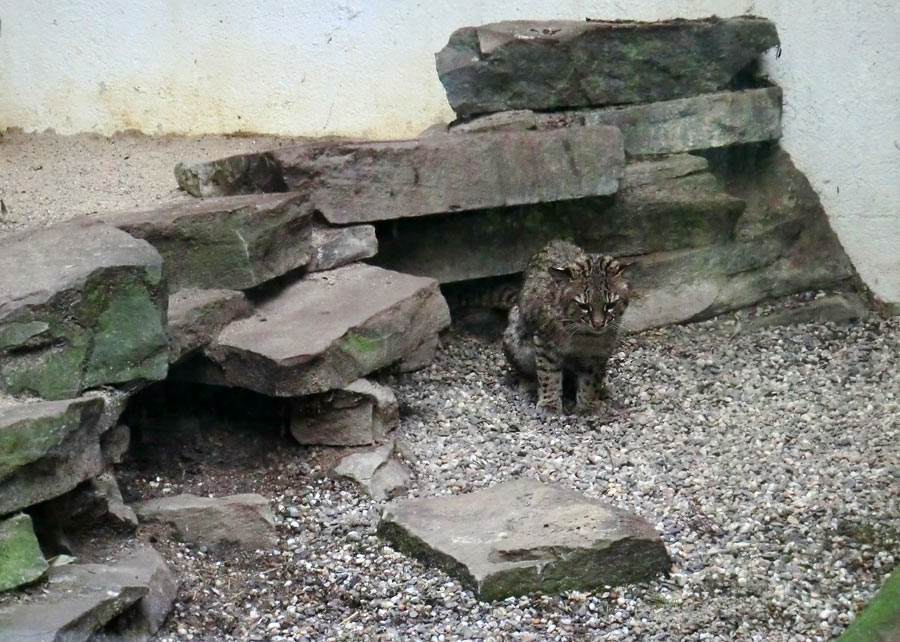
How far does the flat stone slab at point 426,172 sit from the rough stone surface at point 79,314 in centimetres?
150

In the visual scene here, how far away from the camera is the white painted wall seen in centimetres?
732

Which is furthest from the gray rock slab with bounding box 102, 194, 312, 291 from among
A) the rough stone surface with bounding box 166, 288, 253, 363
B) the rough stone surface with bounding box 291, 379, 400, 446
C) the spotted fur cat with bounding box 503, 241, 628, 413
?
the spotted fur cat with bounding box 503, 241, 628, 413

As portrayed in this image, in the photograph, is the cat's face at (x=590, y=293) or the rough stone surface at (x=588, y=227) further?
the rough stone surface at (x=588, y=227)

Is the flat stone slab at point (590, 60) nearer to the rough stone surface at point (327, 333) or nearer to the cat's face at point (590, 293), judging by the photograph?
the cat's face at point (590, 293)

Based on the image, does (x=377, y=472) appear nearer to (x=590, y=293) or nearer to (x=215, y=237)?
(x=215, y=237)

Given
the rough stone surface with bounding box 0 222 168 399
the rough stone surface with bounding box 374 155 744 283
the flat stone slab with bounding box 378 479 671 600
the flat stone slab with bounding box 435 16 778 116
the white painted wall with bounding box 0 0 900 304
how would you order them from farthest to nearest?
the white painted wall with bounding box 0 0 900 304 → the flat stone slab with bounding box 435 16 778 116 → the rough stone surface with bounding box 374 155 744 283 → the flat stone slab with bounding box 378 479 671 600 → the rough stone surface with bounding box 0 222 168 399

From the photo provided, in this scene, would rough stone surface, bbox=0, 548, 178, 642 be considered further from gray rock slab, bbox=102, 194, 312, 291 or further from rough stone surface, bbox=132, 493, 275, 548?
gray rock slab, bbox=102, 194, 312, 291

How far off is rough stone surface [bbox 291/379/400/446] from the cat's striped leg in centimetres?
111

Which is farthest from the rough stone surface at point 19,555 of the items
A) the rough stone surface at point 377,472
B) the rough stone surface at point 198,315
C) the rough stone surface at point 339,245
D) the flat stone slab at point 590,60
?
the flat stone slab at point 590,60

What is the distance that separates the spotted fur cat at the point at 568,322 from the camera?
241 inches

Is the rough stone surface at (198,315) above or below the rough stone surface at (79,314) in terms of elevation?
below

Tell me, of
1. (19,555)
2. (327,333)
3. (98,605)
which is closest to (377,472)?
(327,333)

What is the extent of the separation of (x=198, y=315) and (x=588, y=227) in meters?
2.80

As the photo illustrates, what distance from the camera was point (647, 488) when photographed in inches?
208
